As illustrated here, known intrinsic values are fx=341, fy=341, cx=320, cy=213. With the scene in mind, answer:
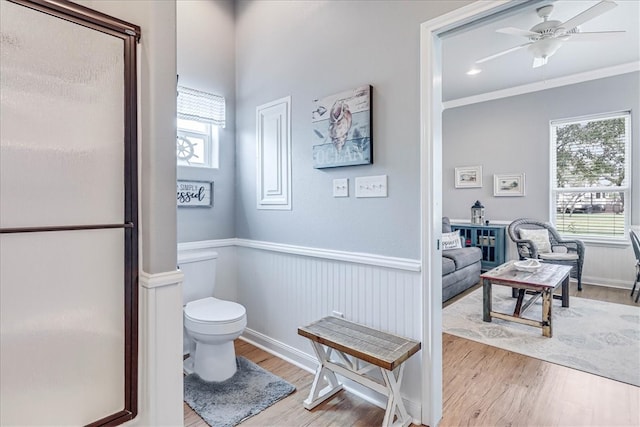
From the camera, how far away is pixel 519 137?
529 cm

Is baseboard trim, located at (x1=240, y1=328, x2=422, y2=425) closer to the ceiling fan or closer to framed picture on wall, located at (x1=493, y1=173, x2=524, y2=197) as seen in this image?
the ceiling fan

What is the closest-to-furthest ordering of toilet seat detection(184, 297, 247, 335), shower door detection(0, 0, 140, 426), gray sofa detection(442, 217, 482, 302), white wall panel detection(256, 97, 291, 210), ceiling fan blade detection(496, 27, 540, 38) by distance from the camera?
shower door detection(0, 0, 140, 426), toilet seat detection(184, 297, 247, 335), white wall panel detection(256, 97, 291, 210), ceiling fan blade detection(496, 27, 540, 38), gray sofa detection(442, 217, 482, 302)

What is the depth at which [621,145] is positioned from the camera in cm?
450

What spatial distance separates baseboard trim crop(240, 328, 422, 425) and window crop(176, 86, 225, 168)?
150 centimetres

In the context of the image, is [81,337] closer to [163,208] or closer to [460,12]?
[163,208]

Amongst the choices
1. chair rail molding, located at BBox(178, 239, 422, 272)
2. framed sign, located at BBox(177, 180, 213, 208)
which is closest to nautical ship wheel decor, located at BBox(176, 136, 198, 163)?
framed sign, located at BBox(177, 180, 213, 208)

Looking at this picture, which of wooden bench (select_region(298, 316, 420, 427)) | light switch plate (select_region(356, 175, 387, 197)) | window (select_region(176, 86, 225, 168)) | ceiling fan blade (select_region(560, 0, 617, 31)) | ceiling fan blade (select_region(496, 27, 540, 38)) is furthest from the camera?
ceiling fan blade (select_region(496, 27, 540, 38))

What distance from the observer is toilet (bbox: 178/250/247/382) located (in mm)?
2133

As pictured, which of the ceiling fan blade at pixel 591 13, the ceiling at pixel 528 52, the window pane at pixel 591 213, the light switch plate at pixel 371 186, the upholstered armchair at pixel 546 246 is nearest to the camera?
the light switch plate at pixel 371 186

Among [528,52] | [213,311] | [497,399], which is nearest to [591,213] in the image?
[528,52]

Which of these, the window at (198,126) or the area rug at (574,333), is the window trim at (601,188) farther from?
the window at (198,126)

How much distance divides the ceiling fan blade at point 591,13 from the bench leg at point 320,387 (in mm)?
3057

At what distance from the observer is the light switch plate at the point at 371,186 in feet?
6.47

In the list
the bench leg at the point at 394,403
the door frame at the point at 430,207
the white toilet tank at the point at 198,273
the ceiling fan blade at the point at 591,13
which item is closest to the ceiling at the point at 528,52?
the ceiling fan blade at the point at 591,13
